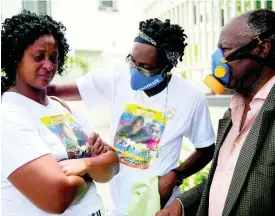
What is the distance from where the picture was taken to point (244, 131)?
1.89 m

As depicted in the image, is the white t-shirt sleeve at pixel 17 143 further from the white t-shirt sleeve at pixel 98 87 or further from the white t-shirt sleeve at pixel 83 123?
the white t-shirt sleeve at pixel 98 87

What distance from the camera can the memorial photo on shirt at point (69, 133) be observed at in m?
1.81

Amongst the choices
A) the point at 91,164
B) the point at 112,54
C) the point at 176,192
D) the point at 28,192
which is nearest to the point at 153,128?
the point at 176,192

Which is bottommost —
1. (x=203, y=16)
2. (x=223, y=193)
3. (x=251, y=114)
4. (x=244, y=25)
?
(x=223, y=193)

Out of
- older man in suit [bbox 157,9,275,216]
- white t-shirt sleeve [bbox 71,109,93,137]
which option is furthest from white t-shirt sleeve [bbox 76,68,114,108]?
older man in suit [bbox 157,9,275,216]

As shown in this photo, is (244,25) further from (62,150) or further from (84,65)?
(84,65)

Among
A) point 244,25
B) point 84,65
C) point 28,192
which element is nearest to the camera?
point 28,192

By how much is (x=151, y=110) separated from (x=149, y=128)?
12cm

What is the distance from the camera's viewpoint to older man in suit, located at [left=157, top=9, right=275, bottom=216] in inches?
64.4

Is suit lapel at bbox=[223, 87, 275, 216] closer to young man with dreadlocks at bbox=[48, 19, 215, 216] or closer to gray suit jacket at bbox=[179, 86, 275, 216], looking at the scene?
gray suit jacket at bbox=[179, 86, 275, 216]

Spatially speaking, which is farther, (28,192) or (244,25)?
(244,25)

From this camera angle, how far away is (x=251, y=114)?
187 cm

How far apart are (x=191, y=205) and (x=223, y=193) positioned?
0.29 m

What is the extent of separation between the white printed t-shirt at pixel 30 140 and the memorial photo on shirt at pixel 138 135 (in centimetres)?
48
